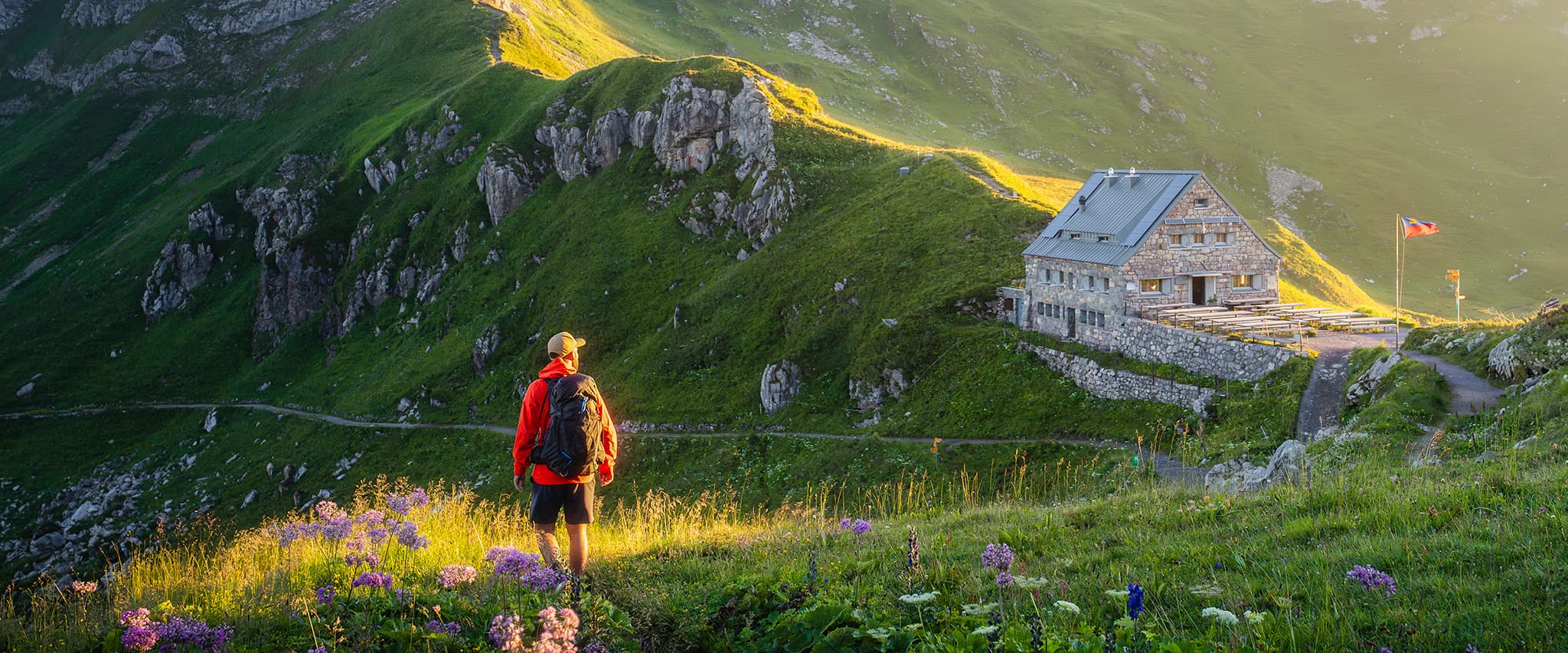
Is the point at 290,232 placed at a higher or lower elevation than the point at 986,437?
higher

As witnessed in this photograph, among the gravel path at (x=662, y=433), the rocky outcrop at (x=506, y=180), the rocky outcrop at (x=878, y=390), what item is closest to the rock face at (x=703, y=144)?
the rocky outcrop at (x=506, y=180)

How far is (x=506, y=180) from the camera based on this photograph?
331 feet

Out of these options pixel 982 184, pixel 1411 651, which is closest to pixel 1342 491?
pixel 1411 651

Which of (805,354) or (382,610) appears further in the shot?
(805,354)

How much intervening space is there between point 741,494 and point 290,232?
98571 mm

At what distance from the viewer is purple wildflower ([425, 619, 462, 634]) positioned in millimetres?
7770

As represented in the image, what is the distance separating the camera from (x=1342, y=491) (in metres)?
10.8

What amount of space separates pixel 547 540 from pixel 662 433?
4964 cm

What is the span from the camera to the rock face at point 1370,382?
98.2 feet

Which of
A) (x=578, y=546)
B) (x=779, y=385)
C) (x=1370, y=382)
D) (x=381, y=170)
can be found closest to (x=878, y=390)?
(x=779, y=385)

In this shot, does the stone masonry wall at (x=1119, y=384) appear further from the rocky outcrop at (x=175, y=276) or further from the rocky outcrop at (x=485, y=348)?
the rocky outcrop at (x=175, y=276)

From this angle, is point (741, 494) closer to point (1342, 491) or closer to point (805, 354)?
point (805, 354)

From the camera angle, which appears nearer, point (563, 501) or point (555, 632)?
point (555, 632)

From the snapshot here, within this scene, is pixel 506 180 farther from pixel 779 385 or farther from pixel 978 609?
pixel 978 609
